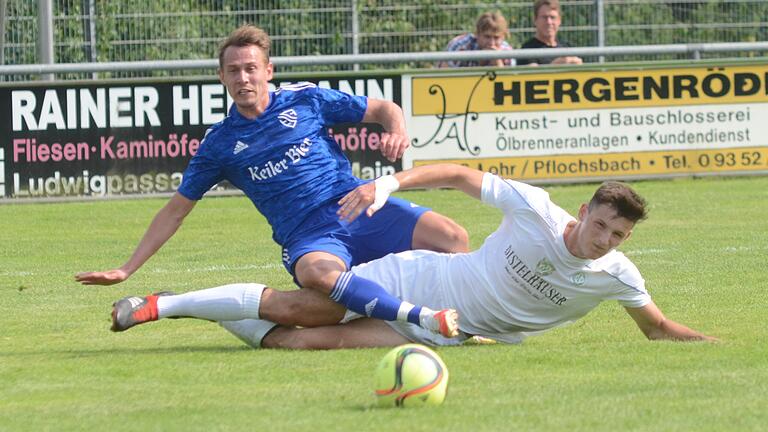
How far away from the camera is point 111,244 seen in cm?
1270

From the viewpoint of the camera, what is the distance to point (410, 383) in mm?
5961

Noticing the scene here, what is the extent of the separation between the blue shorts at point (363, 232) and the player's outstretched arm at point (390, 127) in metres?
0.37

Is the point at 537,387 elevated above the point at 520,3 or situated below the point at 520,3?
below

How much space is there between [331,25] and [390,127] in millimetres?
10460

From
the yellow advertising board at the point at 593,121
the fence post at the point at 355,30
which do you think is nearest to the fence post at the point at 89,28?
the fence post at the point at 355,30

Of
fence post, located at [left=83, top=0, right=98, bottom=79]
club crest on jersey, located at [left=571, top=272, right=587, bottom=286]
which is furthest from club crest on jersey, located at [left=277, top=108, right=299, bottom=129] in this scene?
fence post, located at [left=83, top=0, right=98, bottom=79]

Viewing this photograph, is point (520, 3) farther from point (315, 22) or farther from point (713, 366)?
point (713, 366)

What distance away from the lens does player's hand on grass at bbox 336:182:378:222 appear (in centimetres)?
700

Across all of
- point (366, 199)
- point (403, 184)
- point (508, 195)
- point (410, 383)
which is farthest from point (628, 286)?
point (410, 383)

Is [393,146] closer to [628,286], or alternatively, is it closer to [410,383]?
[628,286]

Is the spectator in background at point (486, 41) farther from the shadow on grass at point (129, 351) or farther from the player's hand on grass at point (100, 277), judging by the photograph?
the player's hand on grass at point (100, 277)

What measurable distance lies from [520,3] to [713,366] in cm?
1290

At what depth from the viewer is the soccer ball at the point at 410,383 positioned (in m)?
5.96

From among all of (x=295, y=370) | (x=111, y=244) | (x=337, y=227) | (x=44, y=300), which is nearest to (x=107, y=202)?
(x=111, y=244)
